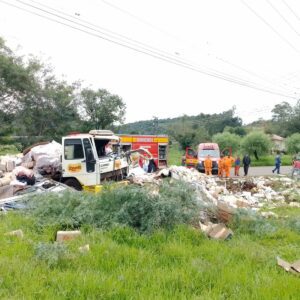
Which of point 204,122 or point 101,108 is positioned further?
point 204,122

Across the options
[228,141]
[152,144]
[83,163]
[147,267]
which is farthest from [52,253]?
[228,141]

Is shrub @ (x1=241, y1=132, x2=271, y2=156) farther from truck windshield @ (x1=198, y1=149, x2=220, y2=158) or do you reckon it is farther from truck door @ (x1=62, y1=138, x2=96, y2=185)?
truck door @ (x1=62, y1=138, x2=96, y2=185)

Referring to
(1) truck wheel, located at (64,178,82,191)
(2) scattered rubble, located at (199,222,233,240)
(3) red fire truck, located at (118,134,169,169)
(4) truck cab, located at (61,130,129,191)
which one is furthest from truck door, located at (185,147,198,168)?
(2) scattered rubble, located at (199,222,233,240)

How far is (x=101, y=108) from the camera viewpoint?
55.3 meters

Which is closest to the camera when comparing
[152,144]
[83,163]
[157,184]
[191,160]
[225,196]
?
[157,184]

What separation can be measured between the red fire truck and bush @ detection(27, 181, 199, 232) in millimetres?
18996

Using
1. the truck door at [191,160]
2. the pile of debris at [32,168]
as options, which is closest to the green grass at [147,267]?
the pile of debris at [32,168]

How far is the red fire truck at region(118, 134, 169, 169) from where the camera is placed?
1043 inches

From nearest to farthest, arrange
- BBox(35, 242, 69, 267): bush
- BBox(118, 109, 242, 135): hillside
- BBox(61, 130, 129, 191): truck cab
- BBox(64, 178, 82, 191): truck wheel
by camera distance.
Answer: BBox(35, 242, 69, 267): bush → BBox(61, 130, 129, 191): truck cab → BBox(64, 178, 82, 191): truck wheel → BBox(118, 109, 242, 135): hillside

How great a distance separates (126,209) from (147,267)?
1.78 m

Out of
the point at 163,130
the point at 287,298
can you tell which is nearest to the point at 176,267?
the point at 287,298

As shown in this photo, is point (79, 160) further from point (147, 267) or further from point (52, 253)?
point (147, 267)

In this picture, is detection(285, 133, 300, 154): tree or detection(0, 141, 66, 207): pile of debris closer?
detection(0, 141, 66, 207): pile of debris

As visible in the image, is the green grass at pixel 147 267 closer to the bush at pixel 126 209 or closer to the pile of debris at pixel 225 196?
the bush at pixel 126 209
